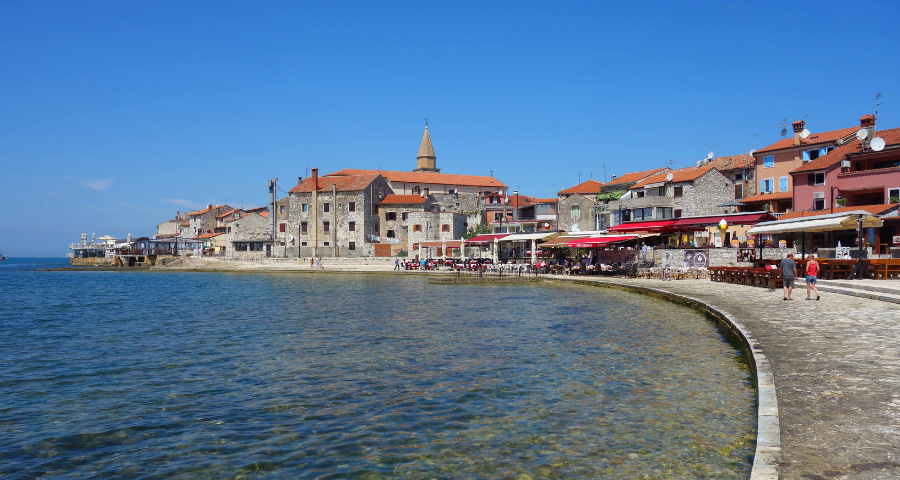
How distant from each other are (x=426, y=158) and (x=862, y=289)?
96956 millimetres

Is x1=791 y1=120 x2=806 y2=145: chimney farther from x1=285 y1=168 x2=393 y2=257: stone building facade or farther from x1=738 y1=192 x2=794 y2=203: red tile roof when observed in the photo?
x1=285 y1=168 x2=393 y2=257: stone building facade

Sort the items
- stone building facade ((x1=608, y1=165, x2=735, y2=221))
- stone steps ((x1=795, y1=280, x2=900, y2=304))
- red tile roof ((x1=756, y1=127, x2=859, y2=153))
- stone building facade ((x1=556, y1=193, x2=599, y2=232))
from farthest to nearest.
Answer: stone building facade ((x1=556, y1=193, x2=599, y2=232)) → stone building facade ((x1=608, y1=165, x2=735, y2=221)) → red tile roof ((x1=756, y1=127, x2=859, y2=153)) → stone steps ((x1=795, y1=280, x2=900, y2=304))

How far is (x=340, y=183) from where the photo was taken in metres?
82.1

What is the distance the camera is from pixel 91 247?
111938 millimetres

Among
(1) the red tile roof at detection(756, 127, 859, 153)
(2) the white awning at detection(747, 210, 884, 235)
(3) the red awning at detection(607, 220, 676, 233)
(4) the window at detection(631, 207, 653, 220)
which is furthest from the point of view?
(4) the window at detection(631, 207, 653, 220)

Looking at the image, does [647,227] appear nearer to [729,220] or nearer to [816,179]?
[729,220]

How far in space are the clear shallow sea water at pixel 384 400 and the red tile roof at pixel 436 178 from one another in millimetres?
74393

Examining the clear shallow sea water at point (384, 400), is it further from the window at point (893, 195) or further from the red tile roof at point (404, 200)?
the red tile roof at point (404, 200)

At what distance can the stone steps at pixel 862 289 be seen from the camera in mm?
17922

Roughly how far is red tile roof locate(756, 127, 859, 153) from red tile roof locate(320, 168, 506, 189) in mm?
47014

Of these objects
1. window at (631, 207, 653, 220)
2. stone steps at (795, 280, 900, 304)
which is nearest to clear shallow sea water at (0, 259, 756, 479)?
stone steps at (795, 280, 900, 304)

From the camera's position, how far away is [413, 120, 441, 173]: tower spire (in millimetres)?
114906

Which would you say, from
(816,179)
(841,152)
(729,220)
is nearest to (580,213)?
(816,179)

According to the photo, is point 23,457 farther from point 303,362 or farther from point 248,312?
point 248,312
